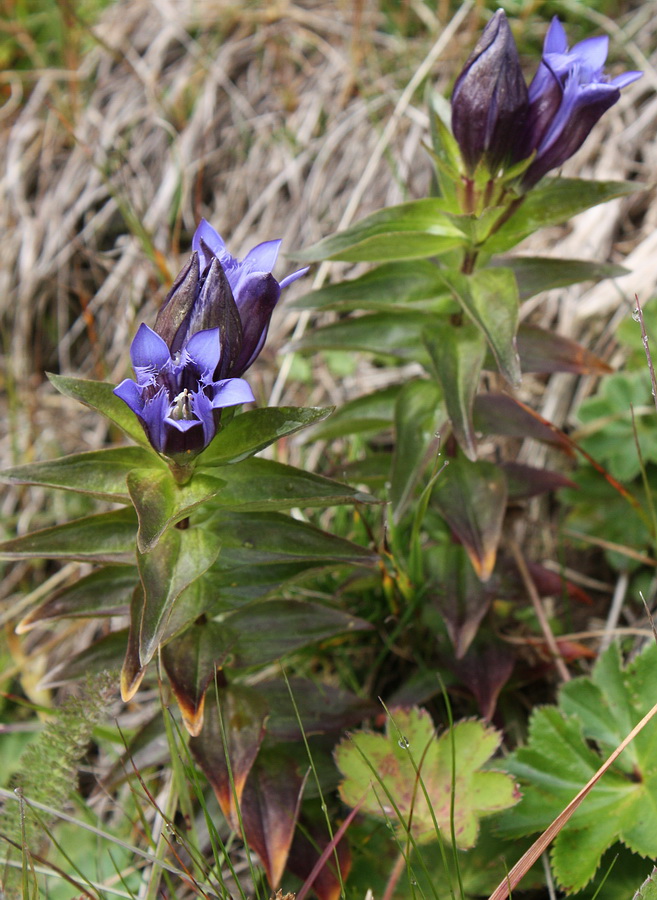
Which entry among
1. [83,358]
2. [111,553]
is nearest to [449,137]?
[111,553]

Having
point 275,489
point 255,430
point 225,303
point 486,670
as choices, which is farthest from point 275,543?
point 486,670

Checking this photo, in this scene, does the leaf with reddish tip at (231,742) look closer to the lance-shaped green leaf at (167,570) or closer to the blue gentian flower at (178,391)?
the lance-shaped green leaf at (167,570)

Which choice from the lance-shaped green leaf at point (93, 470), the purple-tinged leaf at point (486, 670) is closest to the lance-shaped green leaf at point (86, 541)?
the lance-shaped green leaf at point (93, 470)

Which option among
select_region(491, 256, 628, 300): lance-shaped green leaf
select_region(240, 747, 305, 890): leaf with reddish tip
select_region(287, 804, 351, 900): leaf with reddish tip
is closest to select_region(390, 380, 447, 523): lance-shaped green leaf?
select_region(491, 256, 628, 300): lance-shaped green leaf

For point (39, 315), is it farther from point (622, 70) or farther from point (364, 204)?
point (622, 70)

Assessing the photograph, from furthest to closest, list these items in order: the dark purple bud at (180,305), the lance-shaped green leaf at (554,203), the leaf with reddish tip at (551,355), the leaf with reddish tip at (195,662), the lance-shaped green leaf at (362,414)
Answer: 1. the lance-shaped green leaf at (362,414)
2. the leaf with reddish tip at (551,355)
3. the lance-shaped green leaf at (554,203)
4. the leaf with reddish tip at (195,662)
5. the dark purple bud at (180,305)

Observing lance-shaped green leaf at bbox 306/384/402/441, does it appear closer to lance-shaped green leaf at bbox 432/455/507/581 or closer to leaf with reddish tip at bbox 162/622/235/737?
lance-shaped green leaf at bbox 432/455/507/581
